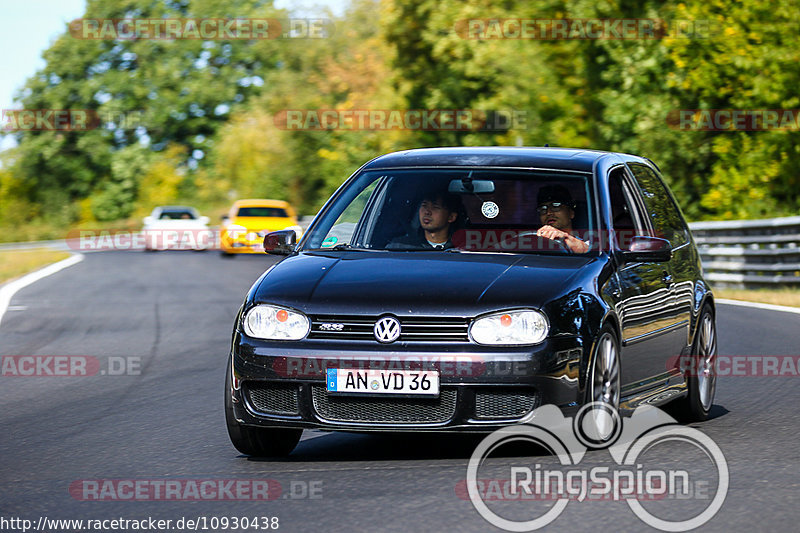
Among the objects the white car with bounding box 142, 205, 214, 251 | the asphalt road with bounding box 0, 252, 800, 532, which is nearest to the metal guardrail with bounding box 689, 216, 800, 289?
the asphalt road with bounding box 0, 252, 800, 532

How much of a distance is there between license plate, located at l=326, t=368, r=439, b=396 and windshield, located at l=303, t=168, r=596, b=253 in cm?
120

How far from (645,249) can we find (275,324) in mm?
2078

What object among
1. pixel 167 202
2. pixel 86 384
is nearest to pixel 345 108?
pixel 167 202

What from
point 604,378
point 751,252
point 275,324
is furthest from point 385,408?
point 751,252

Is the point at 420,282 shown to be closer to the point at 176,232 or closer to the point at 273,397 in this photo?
the point at 273,397

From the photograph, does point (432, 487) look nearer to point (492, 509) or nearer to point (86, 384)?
point (492, 509)

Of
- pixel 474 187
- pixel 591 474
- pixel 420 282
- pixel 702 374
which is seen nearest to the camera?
pixel 591 474

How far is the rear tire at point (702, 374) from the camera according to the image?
28.6 ft

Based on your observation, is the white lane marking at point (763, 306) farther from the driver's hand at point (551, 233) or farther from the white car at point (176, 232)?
the white car at point (176, 232)

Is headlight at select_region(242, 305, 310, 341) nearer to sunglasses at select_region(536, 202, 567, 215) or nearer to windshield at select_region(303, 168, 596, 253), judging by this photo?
windshield at select_region(303, 168, 596, 253)

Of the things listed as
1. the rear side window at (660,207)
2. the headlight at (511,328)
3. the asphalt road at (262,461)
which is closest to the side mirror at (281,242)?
the asphalt road at (262,461)

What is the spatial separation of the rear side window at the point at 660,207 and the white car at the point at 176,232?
38.0m

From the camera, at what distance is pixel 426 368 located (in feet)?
22.0

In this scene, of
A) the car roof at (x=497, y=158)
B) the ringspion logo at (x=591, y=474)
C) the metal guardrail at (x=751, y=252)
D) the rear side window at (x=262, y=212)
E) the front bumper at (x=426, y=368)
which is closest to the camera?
the ringspion logo at (x=591, y=474)
